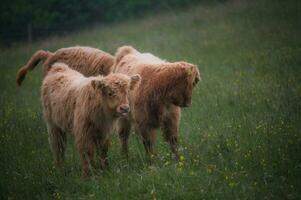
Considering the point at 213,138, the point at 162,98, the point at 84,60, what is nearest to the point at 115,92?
the point at 162,98

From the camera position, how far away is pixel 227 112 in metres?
Result: 11.1

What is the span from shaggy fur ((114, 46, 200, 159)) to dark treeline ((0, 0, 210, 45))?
2139 cm

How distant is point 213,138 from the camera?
909cm

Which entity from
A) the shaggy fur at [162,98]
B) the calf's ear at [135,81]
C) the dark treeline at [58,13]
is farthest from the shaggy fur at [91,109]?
the dark treeline at [58,13]

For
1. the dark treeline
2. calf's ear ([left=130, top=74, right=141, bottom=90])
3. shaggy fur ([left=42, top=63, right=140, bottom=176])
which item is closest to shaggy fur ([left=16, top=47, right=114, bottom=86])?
shaggy fur ([left=42, top=63, right=140, bottom=176])

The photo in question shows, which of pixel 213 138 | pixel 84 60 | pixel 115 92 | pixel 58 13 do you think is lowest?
pixel 58 13

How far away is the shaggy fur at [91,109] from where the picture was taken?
8383mm

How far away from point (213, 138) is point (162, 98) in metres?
1.06

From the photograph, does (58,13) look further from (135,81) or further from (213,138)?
(213,138)

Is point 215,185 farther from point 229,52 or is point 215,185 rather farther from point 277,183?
point 229,52

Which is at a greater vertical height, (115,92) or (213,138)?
(115,92)

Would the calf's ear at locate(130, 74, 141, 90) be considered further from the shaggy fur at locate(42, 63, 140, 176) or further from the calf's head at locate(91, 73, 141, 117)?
the calf's head at locate(91, 73, 141, 117)

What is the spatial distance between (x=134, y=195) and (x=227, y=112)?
421 cm

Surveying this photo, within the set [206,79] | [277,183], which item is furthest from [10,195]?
[206,79]
